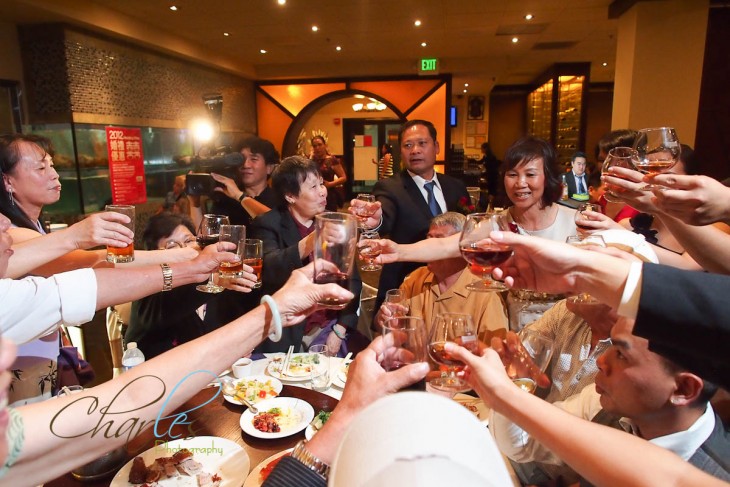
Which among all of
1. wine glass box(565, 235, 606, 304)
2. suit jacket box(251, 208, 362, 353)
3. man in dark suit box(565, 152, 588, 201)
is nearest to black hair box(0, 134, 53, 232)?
suit jacket box(251, 208, 362, 353)

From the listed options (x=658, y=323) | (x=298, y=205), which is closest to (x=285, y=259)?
(x=298, y=205)

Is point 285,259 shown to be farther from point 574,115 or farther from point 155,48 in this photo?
point 574,115

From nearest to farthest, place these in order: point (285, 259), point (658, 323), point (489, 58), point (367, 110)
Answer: point (658, 323), point (285, 259), point (489, 58), point (367, 110)

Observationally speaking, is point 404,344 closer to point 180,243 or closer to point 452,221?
point 452,221

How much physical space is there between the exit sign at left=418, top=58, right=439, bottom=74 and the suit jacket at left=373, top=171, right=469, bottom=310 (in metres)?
6.65

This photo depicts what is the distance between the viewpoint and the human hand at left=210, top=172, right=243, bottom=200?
3729 millimetres

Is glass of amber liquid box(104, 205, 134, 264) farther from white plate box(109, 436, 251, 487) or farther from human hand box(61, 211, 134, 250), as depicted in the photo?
white plate box(109, 436, 251, 487)

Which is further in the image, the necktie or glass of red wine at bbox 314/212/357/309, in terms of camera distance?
the necktie

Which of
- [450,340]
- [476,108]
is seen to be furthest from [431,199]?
[476,108]

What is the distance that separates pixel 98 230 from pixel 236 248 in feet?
1.77

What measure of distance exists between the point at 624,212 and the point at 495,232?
8.80 ft

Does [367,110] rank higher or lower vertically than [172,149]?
higher

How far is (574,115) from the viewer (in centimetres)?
1053

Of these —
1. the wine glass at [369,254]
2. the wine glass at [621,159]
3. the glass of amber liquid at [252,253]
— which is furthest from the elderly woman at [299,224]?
the wine glass at [621,159]
